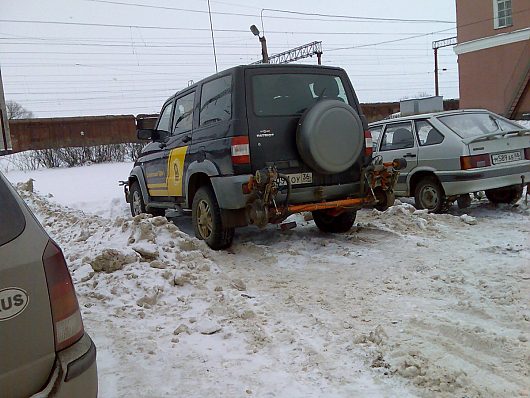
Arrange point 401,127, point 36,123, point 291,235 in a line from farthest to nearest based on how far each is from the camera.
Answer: point 36,123, point 401,127, point 291,235

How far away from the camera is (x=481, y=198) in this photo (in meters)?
8.27

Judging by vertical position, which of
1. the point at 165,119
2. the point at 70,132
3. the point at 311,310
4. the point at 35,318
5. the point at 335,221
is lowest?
the point at 311,310

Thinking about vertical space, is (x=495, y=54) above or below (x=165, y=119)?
above

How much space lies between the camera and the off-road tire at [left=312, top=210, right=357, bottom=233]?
638 cm

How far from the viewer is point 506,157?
278 inches

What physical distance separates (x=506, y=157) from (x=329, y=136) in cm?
324

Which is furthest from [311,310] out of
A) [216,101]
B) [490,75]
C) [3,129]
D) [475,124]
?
[490,75]

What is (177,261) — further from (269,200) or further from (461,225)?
(461,225)

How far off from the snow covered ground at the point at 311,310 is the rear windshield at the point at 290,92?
159 centimetres

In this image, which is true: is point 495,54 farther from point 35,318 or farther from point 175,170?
point 35,318

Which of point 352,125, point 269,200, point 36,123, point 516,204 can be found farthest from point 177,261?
point 36,123

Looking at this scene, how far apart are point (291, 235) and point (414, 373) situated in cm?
370

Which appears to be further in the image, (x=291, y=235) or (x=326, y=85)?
(x=291, y=235)

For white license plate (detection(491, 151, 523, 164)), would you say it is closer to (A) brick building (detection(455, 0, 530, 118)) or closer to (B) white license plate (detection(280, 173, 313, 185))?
(B) white license plate (detection(280, 173, 313, 185))
